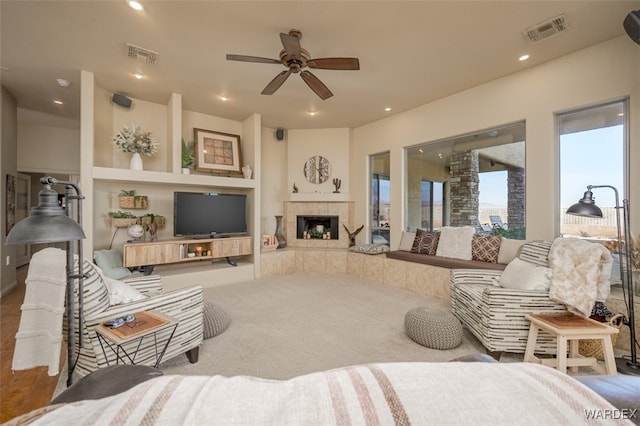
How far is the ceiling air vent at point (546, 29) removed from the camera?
2457 millimetres

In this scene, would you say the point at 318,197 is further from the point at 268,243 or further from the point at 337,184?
the point at 268,243

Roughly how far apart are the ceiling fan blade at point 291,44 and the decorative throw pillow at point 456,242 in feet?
10.8

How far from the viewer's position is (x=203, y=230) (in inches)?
174

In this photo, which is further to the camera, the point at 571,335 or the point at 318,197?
the point at 318,197

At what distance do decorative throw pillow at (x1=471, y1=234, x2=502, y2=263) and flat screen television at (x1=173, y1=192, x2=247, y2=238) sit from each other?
383 centimetres

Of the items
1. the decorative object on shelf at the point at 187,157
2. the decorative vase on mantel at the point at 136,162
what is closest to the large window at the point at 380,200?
the decorative object on shelf at the point at 187,157

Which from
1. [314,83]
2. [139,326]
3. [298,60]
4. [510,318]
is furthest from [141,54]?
[510,318]

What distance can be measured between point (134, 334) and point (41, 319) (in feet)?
1.54

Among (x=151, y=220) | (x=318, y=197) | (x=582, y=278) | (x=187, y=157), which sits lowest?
(x=582, y=278)

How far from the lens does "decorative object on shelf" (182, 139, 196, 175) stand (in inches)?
166

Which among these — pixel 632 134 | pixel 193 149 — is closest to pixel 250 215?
pixel 193 149

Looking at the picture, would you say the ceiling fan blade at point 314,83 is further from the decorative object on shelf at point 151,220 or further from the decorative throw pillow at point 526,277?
the decorative object on shelf at point 151,220

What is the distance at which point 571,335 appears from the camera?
174 centimetres

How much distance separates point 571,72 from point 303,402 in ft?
14.1
